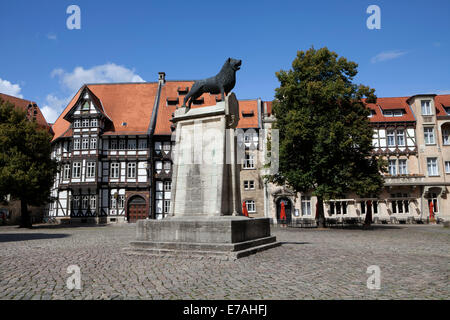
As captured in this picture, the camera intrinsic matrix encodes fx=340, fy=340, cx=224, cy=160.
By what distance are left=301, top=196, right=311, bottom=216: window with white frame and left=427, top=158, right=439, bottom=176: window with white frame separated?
12.8 meters

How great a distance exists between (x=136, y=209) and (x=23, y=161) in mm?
12191

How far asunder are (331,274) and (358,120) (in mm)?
18919

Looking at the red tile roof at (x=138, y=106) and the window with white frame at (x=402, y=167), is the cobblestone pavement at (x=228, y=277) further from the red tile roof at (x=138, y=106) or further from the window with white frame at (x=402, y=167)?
the window with white frame at (x=402, y=167)

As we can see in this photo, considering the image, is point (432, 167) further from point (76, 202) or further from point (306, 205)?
point (76, 202)

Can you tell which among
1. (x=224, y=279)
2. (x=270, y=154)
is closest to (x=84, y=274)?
(x=224, y=279)

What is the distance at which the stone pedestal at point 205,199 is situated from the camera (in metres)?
9.05

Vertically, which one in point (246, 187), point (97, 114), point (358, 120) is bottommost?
point (246, 187)

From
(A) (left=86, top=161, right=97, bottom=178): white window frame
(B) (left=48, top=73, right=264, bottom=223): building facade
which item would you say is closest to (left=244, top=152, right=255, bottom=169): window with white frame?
(B) (left=48, top=73, right=264, bottom=223): building facade

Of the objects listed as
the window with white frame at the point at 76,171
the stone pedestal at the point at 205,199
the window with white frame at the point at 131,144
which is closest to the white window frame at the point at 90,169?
the window with white frame at the point at 76,171

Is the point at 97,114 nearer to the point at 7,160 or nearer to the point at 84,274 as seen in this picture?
the point at 7,160

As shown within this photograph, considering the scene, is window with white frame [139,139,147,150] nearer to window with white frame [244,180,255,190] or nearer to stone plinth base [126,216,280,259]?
window with white frame [244,180,255,190]

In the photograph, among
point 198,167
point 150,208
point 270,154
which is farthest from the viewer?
point 150,208

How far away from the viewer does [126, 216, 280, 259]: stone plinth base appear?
8.73m
